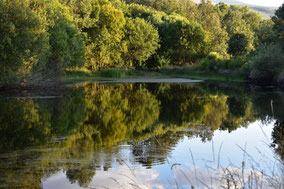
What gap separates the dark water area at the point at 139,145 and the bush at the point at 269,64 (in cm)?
1870

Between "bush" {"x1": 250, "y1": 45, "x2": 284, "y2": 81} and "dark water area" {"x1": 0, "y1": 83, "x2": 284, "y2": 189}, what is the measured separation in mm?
18699

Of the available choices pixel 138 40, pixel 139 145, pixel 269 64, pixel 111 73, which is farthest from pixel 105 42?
pixel 139 145

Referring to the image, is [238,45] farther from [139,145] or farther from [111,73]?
[139,145]

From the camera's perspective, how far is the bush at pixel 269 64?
3725cm

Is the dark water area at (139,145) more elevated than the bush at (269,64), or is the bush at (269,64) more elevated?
the bush at (269,64)

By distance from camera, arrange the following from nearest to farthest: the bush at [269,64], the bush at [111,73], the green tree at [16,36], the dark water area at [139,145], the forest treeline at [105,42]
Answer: the dark water area at [139,145] < the green tree at [16,36] < the forest treeline at [105,42] < the bush at [269,64] < the bush at [111,73]

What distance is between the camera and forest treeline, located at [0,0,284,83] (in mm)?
27562

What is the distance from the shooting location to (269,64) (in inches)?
1478

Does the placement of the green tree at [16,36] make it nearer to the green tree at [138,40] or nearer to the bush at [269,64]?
the bush at [269,64]

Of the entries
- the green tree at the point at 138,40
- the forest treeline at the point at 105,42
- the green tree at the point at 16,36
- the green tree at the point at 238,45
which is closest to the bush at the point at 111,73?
the forest treeline at the point at 105,42

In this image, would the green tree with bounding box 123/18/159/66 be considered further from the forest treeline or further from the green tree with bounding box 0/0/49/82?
the green tree with bounding box 0/0/49/82

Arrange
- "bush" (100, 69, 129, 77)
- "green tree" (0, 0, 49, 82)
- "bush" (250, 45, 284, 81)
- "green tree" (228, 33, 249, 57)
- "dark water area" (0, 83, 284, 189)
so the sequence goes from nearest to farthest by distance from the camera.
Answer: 1. "dark water area" (0, 83, 284, 189)
2. "green tree" (0, 0, 49, 82)
3. "bush" (250, 45, 284, 81)
4. "bush" (100, 69, 129, 77)
5. "green tree" (228, 33, 249, 57)

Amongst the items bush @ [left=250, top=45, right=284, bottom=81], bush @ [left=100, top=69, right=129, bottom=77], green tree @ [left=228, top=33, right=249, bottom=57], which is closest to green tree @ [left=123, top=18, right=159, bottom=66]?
bush @ [left=100, top=69, right=129, bottom=77]

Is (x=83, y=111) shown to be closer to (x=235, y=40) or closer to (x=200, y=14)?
(x=235, y=40)
